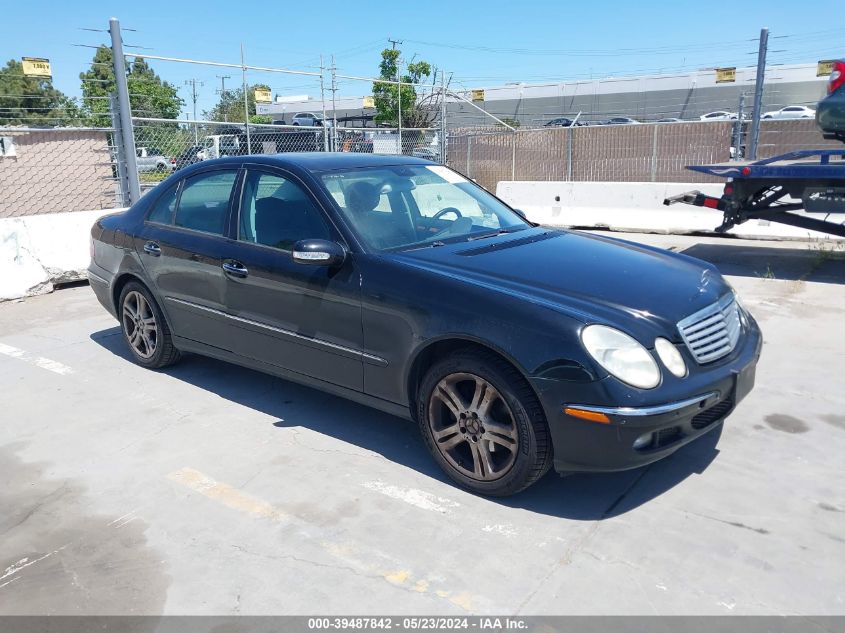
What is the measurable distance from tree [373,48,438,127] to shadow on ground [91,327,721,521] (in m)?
18.9

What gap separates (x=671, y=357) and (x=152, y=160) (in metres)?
11.6

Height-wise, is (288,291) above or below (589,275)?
below

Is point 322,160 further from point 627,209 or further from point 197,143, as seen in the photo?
point 627,209

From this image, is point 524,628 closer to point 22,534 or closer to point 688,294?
point 688,294

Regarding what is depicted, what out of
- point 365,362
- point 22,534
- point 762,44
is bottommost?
point 22,534

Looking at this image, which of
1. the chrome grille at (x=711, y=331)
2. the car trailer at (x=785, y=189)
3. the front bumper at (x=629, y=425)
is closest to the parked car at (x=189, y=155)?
the car trailer at (x=785, y=189)

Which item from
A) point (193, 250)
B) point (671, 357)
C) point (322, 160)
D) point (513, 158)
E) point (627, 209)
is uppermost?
point (322, 160)

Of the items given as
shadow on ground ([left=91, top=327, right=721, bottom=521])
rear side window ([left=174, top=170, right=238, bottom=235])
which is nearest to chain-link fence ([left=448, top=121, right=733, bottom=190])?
shadow on ground ([left=91, top=327, right=721, bottom=521])

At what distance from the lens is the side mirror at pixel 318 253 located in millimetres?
3869

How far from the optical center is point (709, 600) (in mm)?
2783

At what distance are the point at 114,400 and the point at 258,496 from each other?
1.92 meters

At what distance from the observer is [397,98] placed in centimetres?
2386

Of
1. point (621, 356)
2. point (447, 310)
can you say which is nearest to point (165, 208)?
point (447, 310)

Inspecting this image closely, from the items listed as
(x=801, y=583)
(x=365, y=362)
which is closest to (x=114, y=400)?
(x=365, y=362)
